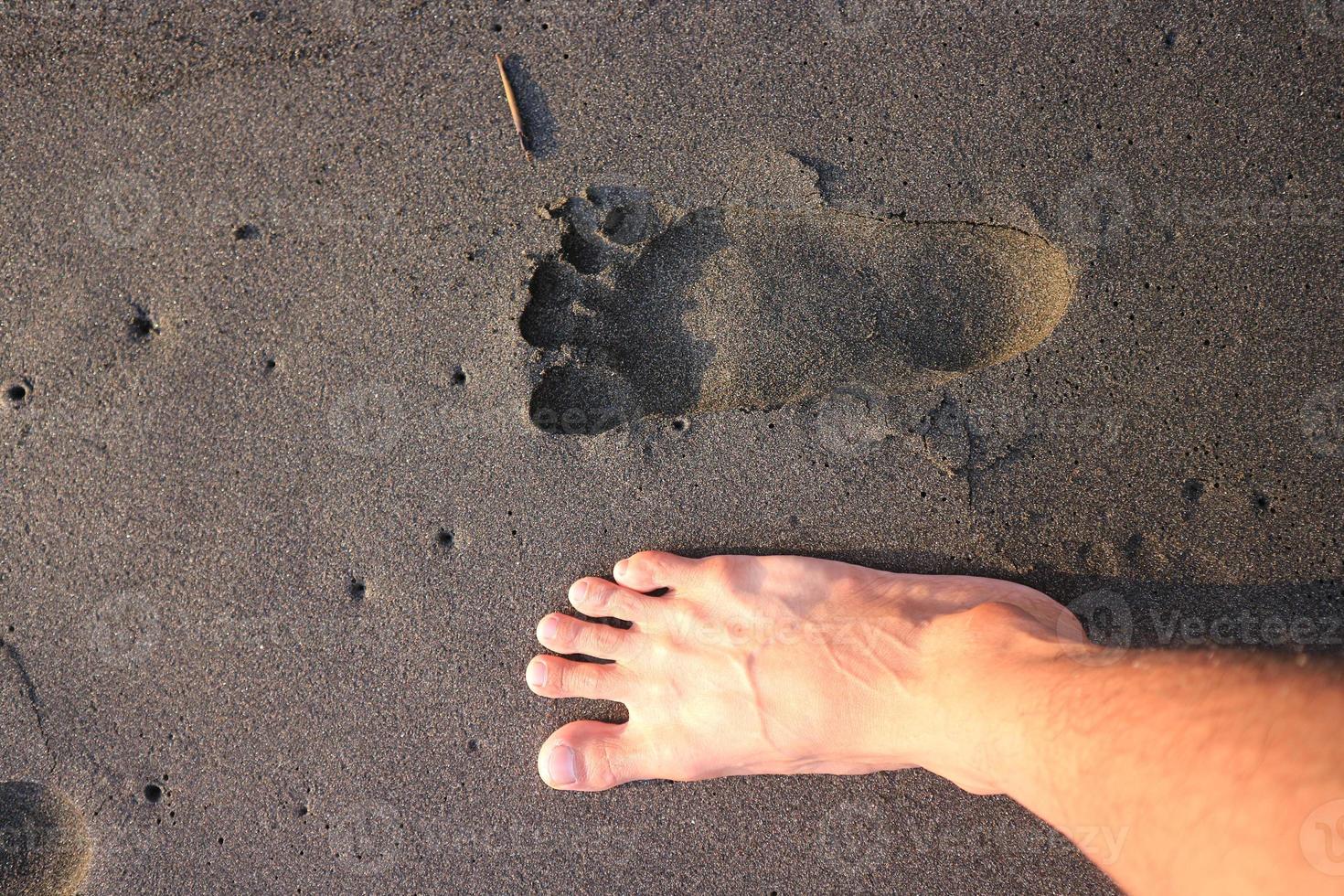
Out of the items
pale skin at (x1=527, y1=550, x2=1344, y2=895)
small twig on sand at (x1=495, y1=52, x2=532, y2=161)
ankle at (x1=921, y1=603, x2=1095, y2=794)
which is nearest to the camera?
pale skin at (x1=527, y1=550, x2=1344, y2=895)

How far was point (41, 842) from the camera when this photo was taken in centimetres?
182

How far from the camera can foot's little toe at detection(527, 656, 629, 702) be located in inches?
69.5

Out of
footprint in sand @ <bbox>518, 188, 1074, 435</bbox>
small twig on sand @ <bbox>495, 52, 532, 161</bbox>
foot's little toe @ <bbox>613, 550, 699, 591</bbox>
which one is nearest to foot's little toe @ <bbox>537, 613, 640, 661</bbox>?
foot's little toe @ <bbox>613, 550, 699, 591</bbox>

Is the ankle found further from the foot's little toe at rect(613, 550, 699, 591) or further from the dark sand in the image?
the foot's little toe at rect(613, 550, 699, 591)

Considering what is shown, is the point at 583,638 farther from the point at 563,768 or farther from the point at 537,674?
the point at 563,768

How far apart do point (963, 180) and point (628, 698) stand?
1.42 meters

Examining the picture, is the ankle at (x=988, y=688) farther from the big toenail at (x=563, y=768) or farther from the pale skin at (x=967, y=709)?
the big toenail at (x=563, y=768)

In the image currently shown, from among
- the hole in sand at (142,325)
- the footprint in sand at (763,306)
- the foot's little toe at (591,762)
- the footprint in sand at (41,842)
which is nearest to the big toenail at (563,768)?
the foot's little toe at (591,762)

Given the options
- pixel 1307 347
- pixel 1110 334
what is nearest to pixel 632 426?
pixel 1110 334

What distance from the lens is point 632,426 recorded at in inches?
70.1

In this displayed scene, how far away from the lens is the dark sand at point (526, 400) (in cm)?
175

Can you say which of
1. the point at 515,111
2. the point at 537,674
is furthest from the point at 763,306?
the point at 537,674

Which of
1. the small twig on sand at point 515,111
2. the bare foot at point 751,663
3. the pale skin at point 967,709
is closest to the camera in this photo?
the pale skin at point 967,709

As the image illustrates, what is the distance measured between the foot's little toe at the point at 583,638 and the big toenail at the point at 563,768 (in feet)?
0.74
